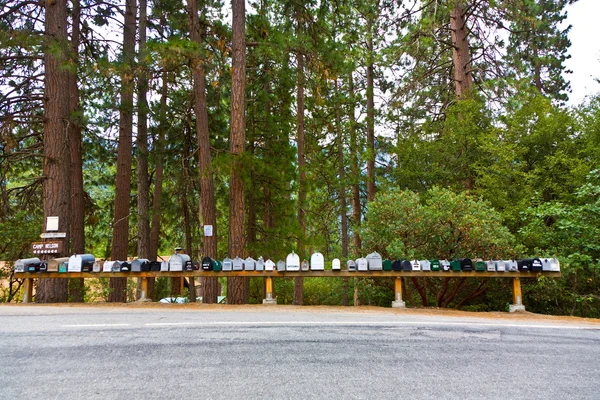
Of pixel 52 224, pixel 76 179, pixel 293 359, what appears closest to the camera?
pixel 293 359

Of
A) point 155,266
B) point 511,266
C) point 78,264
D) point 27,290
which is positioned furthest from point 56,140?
point 511,266

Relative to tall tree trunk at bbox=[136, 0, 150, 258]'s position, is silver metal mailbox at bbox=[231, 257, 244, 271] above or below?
below

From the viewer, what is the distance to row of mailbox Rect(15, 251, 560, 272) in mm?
8312

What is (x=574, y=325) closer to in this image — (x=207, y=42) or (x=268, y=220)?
(x=207, y=42)

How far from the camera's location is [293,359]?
4.39 meters

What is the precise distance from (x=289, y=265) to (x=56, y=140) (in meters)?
6.65

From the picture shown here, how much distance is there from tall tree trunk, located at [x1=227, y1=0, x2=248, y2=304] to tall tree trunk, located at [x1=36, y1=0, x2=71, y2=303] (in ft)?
13.0

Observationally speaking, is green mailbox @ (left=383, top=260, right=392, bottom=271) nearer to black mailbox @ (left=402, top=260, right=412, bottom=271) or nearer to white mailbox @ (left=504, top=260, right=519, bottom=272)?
black mailbox @ (left=402, top=260, right=412, bottom=271)

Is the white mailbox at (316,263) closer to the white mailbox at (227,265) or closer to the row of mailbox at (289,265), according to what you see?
the row of mailbox at (289,265)

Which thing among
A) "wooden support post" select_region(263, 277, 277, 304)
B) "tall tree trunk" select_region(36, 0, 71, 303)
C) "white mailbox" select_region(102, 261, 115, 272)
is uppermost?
"tall tree trunk" select_region(36, 0, 71, 303)

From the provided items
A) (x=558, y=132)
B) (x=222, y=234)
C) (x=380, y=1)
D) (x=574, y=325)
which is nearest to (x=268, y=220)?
(x=222, y=234)

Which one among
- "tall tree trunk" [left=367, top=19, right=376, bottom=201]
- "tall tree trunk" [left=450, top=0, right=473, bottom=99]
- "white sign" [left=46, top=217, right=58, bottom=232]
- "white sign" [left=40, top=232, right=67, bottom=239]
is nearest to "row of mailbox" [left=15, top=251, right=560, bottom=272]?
"white sign" [left=40, top=232, right=67, bottom=239]

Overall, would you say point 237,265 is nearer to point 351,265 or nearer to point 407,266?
point 351,265

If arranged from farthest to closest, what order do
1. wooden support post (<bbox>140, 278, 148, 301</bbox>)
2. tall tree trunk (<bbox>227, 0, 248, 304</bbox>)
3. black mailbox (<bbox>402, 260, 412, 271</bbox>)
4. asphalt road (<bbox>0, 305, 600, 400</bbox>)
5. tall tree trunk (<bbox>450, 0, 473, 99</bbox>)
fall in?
tall tree trunk (<bbox>450, 0, 473, 99</bbox>) → tall tree trunk (<bbox>227, 0, 248, 304</bbox>) → wooden support post (<bbox>140, 278, 148, 301</bbox>) → black mailbox (<bbox>402, 260, 412, 271</bbox>) → asphalt road (<bbox>0, 305, 600, 400</bbox>)
